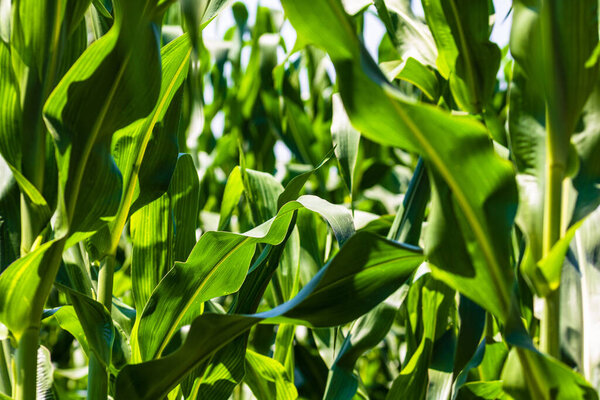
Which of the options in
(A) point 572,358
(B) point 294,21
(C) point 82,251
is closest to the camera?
(B) point 294,21

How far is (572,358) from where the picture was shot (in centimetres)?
50

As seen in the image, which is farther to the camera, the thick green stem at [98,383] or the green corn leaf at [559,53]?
the thick green stem at [98,383]

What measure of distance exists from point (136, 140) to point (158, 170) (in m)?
0.04

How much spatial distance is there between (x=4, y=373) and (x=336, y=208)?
39 centimetres

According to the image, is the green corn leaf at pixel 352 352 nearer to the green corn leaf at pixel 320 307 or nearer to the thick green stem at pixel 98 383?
the green corn leaf at pixel 320 307

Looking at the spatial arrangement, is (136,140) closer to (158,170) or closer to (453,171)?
(158,170)

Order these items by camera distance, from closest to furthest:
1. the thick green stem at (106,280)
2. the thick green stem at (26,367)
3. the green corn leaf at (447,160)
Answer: the green corn leaf at (447,160) → the thick green stem at (26,367) → the thick green stem at (106,280)

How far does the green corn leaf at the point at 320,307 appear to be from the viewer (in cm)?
46

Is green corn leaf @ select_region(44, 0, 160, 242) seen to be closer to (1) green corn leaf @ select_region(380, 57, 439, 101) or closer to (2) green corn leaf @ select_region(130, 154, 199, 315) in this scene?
(2) green corn leaf @ select_region(130, 154, 199, 315)

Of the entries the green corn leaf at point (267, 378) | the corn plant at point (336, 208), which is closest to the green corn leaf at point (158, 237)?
the corn plant at point (336, 208)

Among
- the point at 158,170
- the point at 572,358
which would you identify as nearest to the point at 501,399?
the point at 572,358

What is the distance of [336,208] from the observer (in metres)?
0.58

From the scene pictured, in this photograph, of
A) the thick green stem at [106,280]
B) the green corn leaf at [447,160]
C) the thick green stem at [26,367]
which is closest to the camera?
the green corn leaf at [447,160]

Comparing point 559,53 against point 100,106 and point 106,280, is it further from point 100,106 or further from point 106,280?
point 106,280
